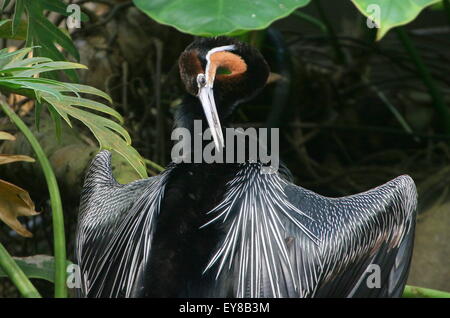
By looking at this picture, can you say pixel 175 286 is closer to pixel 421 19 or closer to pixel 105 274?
pixel 105 274

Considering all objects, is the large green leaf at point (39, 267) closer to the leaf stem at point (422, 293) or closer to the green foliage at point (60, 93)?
the green foliage at point (60, 93)

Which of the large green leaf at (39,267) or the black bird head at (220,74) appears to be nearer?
the black bird head at (220,74)

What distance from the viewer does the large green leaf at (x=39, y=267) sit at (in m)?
1.74

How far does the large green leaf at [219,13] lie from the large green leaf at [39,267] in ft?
1.97

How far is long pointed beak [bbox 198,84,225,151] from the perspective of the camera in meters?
1.56

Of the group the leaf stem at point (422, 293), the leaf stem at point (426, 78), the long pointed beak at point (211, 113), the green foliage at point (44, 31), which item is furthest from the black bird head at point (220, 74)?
the leaf stem at point (426, 78)

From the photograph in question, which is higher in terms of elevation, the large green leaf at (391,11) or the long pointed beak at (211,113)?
the large green leaf at (391,11)

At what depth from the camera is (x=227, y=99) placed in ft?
5.72

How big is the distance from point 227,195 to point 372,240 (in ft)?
1.05

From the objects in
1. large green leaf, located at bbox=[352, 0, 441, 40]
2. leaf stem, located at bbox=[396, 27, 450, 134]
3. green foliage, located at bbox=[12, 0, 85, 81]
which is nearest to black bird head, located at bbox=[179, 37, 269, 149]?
large green leaf, located at bbox=[352, 0, 441, 40]

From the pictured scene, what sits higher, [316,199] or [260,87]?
[260,87]

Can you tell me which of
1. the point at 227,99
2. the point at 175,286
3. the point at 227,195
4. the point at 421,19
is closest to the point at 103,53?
the point at 227,99

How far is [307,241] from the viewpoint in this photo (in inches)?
61.2

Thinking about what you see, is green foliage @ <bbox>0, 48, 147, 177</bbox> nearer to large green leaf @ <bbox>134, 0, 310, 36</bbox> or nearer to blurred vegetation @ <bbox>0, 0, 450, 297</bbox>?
blurred vegetation @ <bbox>0, 0, 450, 297</bbox>
